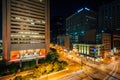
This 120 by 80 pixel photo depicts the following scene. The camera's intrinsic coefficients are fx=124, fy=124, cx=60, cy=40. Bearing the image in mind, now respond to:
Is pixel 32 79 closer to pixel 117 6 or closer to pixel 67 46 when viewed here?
pixel 67 46

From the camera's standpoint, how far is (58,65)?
5844 cm

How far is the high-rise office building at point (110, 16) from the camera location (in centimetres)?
16570

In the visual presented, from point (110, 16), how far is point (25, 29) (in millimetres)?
136852

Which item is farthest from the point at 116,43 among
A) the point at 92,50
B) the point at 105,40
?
the point at 92,50

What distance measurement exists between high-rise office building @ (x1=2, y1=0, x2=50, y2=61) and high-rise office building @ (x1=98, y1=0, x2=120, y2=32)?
10219 centimetres

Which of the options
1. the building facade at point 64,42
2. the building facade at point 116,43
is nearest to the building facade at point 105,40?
the building facade at point 116,43

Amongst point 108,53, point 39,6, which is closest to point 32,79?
point 39,6

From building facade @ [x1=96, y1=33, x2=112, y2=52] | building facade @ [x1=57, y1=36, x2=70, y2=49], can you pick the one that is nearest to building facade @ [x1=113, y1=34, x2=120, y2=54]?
building facade @ [x1=96, y1=33, x2=112, y2=52]

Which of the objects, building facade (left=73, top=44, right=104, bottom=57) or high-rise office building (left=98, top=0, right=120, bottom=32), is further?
high-rise office building (left=98, top=0, right=120, bottom=32)

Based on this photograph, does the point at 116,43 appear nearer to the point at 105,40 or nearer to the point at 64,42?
the point at 105,40

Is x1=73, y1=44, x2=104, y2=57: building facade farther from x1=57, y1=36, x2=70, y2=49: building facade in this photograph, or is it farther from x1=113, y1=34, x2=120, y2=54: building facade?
x1=57, y1=36, x2=70, y2=49: building facade

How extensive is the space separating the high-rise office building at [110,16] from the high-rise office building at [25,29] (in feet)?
335

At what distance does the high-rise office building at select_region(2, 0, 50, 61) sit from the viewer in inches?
2706

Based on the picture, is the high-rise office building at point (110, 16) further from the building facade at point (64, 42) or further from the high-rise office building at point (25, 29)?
the high-rise office building at point (25, 29)
